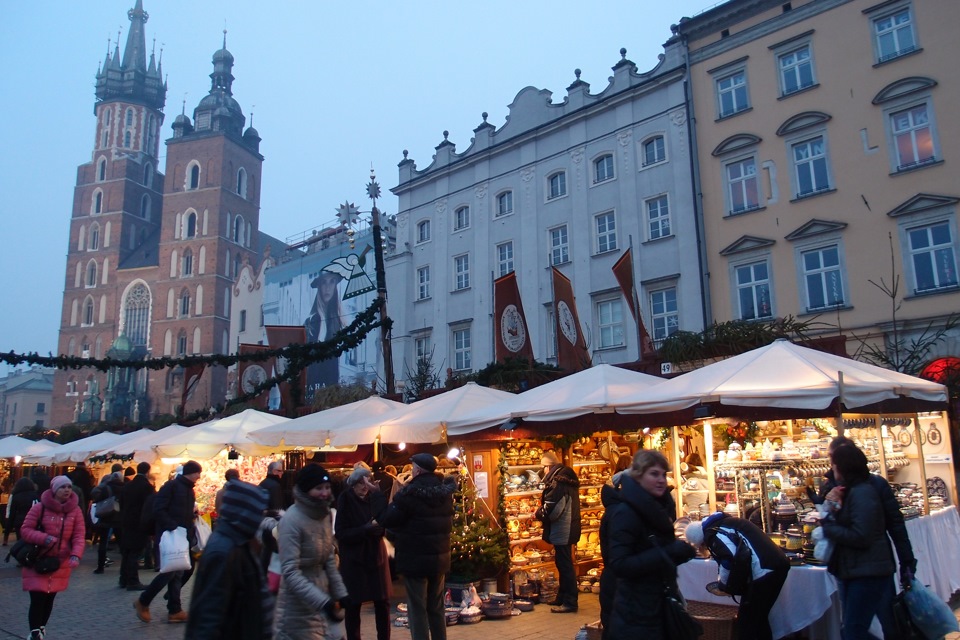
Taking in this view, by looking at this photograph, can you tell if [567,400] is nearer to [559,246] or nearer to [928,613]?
[928,613]

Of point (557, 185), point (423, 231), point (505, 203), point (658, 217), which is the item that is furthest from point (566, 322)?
point (423, 231)

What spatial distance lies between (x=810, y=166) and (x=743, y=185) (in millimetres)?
1916

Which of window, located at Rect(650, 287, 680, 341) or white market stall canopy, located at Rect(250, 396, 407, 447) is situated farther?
window, located at Rect(650, 287, 680, 341)

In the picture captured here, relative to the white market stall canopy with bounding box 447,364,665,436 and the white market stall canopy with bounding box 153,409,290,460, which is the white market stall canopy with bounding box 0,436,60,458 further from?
the white market stall canopy with bounding box 447,364,665,436

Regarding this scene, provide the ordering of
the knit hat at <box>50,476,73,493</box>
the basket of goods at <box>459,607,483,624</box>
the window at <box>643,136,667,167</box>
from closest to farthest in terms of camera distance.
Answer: the knit hat at <box>50,476,73,493</box> < the basket of goods at <box>459,607,483,624</box> < the window at <box>643,136,667,167</box>

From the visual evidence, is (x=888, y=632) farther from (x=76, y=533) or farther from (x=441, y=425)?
(x=76, y=533)

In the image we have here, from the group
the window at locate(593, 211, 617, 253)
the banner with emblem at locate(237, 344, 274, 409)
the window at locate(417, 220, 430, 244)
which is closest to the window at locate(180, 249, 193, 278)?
the window at locate(417, 220, 430, 244)

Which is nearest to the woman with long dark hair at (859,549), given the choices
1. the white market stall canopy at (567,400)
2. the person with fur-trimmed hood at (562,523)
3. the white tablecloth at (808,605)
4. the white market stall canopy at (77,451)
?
the white tablecloth at (808,605)

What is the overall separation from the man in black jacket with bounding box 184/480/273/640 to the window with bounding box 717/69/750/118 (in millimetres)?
21154

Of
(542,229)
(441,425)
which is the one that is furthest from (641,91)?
(441,425)

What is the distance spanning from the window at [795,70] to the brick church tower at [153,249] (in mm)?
60465

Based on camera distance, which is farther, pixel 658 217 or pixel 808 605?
pixel 658 217

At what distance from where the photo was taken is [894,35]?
19.0 metres

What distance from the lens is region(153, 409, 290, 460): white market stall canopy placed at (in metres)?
14.4
